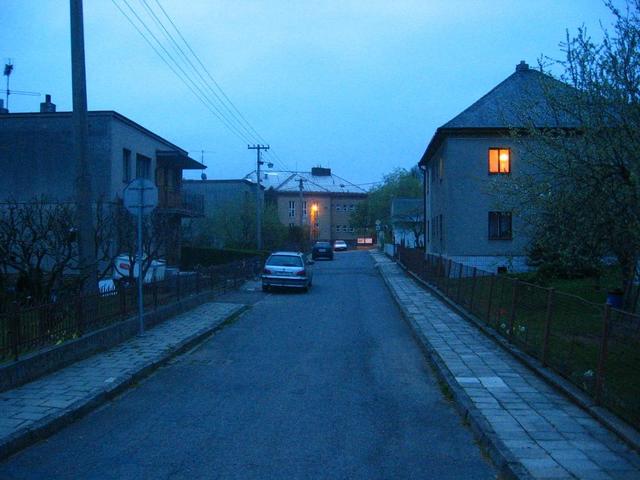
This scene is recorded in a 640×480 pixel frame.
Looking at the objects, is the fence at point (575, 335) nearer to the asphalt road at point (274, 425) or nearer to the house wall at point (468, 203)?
the asphalt road at point (274, 425)

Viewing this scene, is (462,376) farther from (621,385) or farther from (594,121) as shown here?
(594,121)

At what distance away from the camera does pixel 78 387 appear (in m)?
8.30

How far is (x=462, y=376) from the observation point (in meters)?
9.16

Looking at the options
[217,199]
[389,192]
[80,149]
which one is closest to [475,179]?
[80,149]

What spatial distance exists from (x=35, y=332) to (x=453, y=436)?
573 cm

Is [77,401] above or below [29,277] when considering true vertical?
below

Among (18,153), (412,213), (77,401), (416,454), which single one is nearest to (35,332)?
(77,401)

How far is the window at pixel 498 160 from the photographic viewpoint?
2767 centimetres

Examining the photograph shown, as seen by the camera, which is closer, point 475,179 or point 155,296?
point 155,296

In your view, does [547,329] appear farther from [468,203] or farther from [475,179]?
[468,203]

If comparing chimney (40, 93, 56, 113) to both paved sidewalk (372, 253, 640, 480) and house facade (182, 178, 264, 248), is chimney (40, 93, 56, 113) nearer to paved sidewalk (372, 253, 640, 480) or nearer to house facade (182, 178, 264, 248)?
house facade (182, 178, 264, 248)

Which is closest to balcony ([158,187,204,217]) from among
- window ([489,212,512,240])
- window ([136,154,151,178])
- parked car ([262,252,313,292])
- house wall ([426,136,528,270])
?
window ([136,154,151,178])

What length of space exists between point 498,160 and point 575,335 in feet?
67.6

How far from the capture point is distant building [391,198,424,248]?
54750 mm
